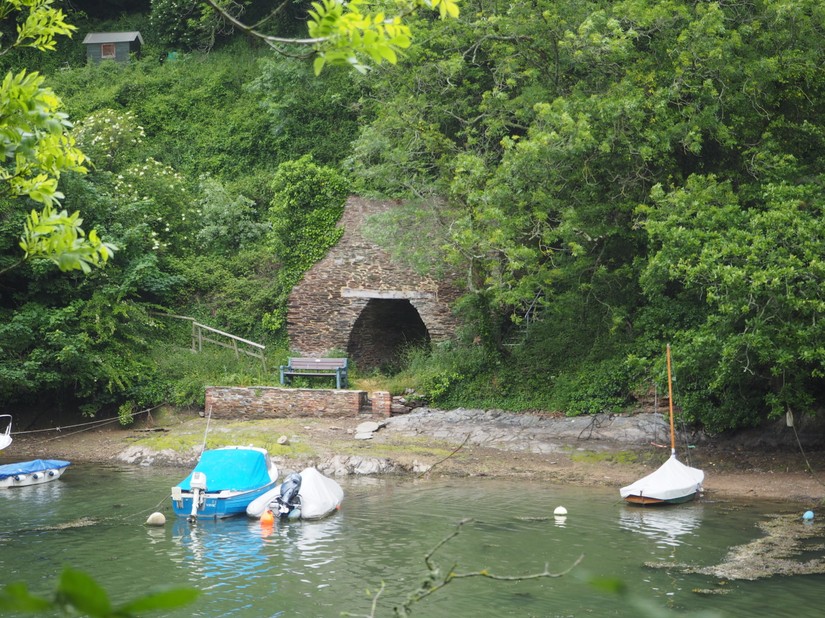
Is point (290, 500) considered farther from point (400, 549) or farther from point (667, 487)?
point (667, 487)

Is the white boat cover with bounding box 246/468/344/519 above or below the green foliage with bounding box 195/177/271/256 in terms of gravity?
below

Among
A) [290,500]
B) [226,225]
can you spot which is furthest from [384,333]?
[290,500]

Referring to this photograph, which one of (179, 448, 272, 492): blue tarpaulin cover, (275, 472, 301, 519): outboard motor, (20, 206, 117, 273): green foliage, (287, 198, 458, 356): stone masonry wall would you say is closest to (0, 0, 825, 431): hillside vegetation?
(287, 198, 458, 356): stone masonry wall

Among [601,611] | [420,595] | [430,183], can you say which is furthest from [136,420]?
[420,595]

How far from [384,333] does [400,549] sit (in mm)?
14702

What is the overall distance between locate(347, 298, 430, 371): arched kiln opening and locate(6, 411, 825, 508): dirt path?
4.17m

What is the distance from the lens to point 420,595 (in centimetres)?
413

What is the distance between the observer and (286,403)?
25297mm

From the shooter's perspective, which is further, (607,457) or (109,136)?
(109,136)

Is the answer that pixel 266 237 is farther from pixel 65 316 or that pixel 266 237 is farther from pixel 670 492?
pixel 670 492

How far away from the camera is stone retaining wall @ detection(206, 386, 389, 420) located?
24891mm

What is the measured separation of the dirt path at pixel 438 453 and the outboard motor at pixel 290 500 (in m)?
3.87

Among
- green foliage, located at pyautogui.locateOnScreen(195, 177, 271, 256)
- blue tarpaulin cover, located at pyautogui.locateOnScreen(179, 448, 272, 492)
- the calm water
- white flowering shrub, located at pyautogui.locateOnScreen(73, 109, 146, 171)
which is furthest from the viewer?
green foliage, located at pyautogui.locateOnScreen(195, 177, 271, 256)

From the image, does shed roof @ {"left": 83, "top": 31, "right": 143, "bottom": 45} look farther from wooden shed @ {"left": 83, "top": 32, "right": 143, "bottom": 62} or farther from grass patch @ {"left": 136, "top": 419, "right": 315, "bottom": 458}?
grass patch @ {"left": 136, "top": 419, "right": 315, "bottom": 458}
